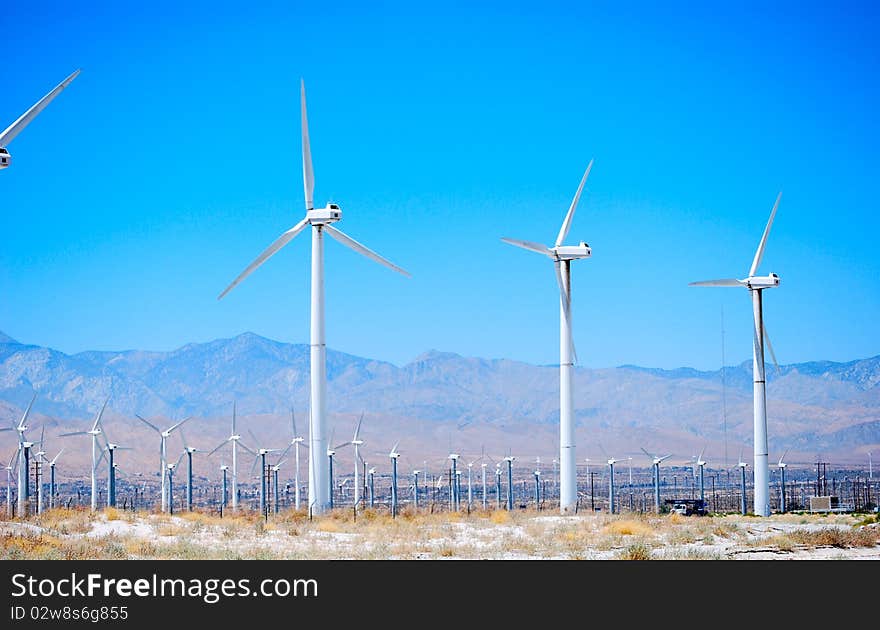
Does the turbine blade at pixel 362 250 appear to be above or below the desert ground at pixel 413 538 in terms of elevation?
above

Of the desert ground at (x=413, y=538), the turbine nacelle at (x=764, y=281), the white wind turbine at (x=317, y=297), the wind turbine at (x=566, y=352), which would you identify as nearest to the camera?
the desert ground at (x=413, y=538)

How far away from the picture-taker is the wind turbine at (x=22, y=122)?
39219mm

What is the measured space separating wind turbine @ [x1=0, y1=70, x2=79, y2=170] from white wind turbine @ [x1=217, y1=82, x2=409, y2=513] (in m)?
12.4

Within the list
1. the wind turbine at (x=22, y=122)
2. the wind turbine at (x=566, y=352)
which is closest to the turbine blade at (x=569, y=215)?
the wind turbine at (x=566, y=352)

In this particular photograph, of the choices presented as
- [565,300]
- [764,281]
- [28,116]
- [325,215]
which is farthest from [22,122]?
[764,281]

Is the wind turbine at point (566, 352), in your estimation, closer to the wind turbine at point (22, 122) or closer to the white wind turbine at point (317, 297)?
the white wind turbine at point (317, 297)

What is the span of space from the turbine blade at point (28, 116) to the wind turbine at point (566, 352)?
28.4 m

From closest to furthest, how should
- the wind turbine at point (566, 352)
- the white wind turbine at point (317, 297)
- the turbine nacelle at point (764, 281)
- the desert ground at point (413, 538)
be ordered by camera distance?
the desert ground at point (413, 538) < the white wind turbine at point (317, 297) < the wind turbine at point (566, 352) < the turbine nacelle at point (764, 281)

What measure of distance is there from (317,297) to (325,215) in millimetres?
3871

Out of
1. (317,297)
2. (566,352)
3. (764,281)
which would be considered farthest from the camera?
(764,281)

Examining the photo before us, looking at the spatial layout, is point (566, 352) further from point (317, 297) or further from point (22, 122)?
point (22, 122)

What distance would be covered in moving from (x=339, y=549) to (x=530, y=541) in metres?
6.81

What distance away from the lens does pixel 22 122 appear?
42.1 m
